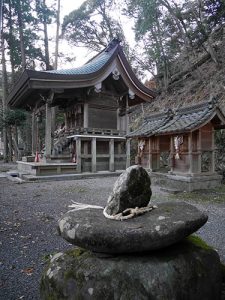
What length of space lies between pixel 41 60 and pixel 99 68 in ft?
35.0

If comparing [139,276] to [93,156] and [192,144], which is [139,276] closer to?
[192,144]

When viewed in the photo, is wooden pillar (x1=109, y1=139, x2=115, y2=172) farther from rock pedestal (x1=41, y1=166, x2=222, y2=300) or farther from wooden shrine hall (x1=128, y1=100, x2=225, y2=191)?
rock pedestal (x1=41, y1=166, x2=222, y2=300)

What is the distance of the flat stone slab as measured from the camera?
1772 mm

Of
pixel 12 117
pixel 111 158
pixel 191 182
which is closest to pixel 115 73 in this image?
pixel 111 158

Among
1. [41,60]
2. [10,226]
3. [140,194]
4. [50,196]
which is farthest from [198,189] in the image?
[41,60]

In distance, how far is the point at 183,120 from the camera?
8.13 meters

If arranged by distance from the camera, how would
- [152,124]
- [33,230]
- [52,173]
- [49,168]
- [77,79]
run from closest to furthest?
1. [33,230]
2. [152,124]
3. [49,168]
4. [52,173]
5. [77,79]

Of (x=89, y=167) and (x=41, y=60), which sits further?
(x=41, y=60)

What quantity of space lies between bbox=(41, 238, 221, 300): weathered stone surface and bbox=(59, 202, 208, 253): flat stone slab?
4.2 inches

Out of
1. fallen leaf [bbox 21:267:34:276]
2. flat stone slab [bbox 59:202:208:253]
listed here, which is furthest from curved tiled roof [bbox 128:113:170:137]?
flat stone slab [bbox 59:202:208:253]

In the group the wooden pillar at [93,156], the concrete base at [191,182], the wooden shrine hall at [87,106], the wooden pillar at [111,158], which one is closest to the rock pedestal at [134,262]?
the concrete base at [191,182]

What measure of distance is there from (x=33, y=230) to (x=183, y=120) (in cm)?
583

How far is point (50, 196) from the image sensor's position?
7117 millimetres

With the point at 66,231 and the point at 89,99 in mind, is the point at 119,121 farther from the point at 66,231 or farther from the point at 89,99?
the point at 66,231
